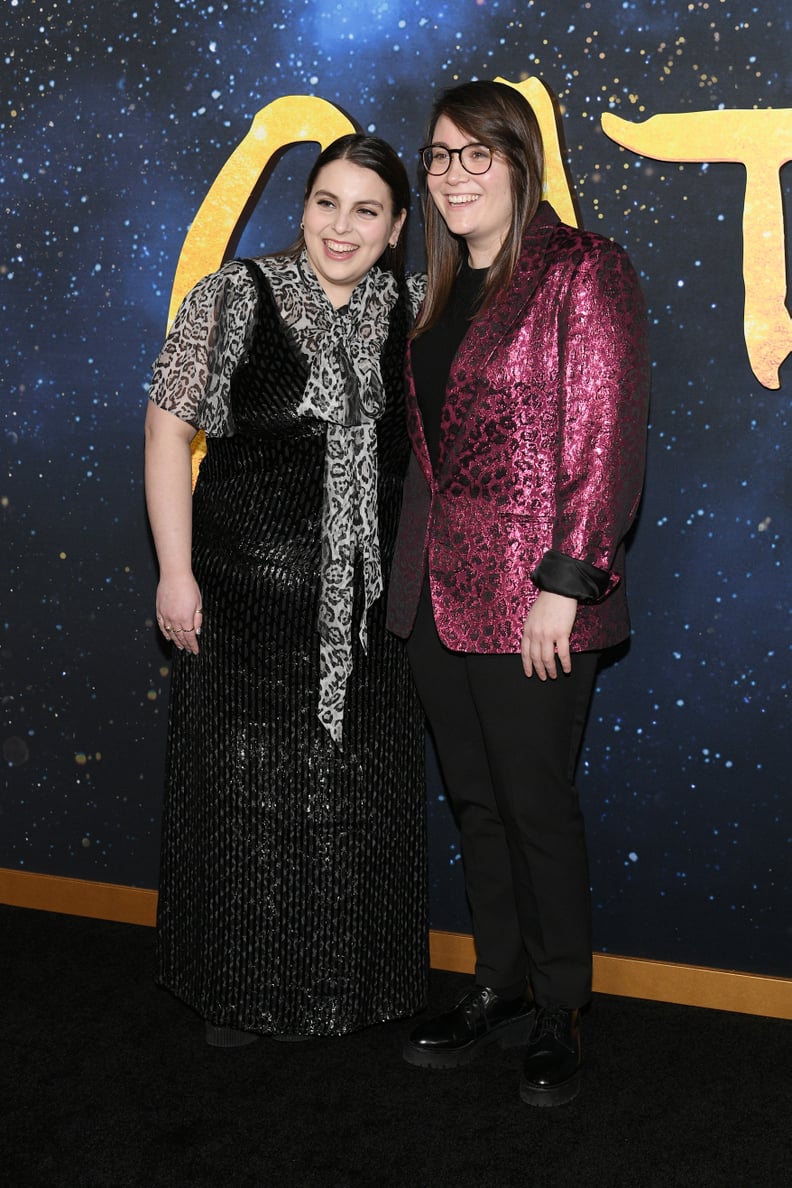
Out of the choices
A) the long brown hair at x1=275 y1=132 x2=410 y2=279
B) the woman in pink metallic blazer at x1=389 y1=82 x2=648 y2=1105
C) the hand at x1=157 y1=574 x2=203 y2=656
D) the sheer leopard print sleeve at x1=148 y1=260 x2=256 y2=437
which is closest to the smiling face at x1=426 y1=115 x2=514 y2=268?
the woman in pink metallic blazer at x1=389 y1=82 x2=648 y2=1105

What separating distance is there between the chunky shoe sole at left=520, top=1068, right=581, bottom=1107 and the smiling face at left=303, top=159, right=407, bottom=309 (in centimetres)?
131

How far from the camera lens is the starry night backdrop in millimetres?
2191

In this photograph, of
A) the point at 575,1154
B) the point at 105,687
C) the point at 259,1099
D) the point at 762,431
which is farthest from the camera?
the point at 105,687

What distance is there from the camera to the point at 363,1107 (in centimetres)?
194

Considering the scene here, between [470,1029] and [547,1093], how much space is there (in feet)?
0.64

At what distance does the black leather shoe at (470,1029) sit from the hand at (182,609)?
771 mm

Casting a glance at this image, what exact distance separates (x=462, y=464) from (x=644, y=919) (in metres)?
1.06

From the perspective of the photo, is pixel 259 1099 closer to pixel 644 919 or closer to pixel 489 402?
pixel 644 919

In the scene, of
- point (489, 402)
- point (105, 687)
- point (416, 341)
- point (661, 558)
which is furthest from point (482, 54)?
point (105, 687)

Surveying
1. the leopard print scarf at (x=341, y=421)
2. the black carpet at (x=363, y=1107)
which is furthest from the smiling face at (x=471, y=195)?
the black carpet at (x=363, y=1107)

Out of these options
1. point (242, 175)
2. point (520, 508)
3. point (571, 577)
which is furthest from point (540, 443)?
point (242, 175)

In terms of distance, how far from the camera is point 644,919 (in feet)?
7.86

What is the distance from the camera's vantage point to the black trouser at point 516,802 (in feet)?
6.33

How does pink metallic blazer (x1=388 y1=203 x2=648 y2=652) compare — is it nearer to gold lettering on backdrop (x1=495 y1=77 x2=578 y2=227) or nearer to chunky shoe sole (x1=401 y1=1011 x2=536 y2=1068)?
gold lettering on backdrop (x1=495 y1=77 x2=578 y2=227)
